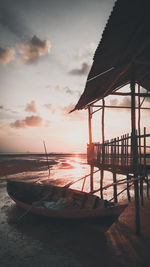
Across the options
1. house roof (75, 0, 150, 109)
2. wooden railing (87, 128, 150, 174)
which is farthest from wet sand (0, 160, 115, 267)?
house roof (75, 0, 150, 109)

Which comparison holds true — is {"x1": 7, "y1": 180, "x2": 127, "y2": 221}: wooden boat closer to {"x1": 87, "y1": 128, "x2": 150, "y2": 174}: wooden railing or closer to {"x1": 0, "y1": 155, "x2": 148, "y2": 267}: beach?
{"x1": 0, "y1": 155, "x2": 148, "y2": 267}: beach

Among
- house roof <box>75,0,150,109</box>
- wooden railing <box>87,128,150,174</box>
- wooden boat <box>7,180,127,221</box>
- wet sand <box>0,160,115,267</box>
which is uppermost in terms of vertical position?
house roof <box>75,0,150,109</box>

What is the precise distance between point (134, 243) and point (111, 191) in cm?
694

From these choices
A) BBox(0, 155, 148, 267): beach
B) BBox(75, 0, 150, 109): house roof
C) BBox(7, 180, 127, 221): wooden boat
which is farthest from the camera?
BBox(7, 180, 127, 221): wooden boat

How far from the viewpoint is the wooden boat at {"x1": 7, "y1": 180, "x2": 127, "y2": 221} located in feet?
17.4

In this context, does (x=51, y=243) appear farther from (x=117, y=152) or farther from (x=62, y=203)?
(x=117, y=152)

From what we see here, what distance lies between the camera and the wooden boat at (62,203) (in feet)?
17.4

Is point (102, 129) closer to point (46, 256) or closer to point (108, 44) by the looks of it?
point (108, 44)

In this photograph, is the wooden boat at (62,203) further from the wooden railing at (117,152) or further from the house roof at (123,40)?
the house roof at (123,40)

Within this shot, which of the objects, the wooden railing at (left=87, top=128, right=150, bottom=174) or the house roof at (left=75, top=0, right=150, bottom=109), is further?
the wooden railing at (left=87, top=128, right=150, bottom=174)

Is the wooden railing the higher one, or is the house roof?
the house roof

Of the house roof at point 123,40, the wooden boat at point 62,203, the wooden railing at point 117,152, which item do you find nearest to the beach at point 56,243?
the wooden boat at point 62,203

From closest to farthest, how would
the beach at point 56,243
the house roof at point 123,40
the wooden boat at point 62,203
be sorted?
the house roof at point 123,40 → the beach at point 56,243 → the wooden boat at point 62,203

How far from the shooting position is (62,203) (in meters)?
7.07
